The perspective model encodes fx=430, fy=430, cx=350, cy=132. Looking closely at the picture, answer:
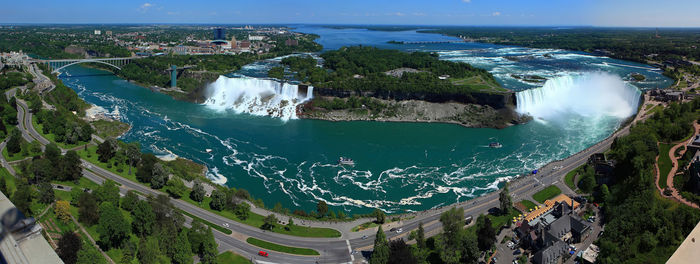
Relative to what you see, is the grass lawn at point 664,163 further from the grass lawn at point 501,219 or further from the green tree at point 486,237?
the green tree at point 486,237

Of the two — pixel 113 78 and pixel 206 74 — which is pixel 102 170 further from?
pixel 113 78

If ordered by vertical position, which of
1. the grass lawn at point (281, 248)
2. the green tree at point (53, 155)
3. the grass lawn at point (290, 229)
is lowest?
the grass lawn at point (281, 248)

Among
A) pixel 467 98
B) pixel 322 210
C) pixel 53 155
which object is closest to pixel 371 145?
pixel 322 210

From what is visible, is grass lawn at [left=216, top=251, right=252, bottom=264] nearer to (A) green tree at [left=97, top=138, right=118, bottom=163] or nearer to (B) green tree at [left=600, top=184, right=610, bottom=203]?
(A) green tree at [left=97, top=138, right=118, bottom=163]

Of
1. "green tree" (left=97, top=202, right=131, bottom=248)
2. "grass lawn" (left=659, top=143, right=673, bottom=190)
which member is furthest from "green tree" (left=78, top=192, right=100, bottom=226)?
"grass lawn" (left=659, top=143, right=673, bottom=190)

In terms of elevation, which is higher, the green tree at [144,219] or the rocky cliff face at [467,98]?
the rocky cliff face at [467,98]

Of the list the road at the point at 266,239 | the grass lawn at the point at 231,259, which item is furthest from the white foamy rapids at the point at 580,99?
the grass lawn at the point at 231,259
